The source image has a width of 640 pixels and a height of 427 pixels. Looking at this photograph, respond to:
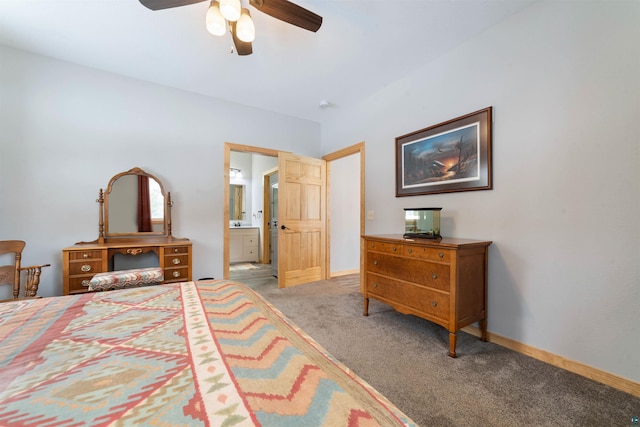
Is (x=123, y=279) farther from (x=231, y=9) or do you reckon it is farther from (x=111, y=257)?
(x=231, y=9)

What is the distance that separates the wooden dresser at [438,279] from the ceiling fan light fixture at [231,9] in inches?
83.9

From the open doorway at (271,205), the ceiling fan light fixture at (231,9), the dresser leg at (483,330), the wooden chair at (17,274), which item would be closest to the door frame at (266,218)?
the open doorway at (271,205)

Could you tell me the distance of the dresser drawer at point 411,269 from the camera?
207 cm

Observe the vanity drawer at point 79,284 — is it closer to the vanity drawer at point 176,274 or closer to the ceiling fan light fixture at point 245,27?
the vanity drawer at point 176,274

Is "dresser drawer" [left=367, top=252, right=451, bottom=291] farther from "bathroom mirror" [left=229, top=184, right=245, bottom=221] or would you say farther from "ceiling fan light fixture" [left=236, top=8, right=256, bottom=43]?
"bathroom mirror" [left=229, top=184, right=245, bottom=221]

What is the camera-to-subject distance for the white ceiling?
2.10 meters

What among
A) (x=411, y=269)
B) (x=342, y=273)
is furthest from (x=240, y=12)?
(x=342, y=273)

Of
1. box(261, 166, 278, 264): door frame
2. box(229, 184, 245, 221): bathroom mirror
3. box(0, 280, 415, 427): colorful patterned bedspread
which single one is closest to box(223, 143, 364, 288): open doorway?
box(261, 166, 278, 264): door frame

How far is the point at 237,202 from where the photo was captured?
659cm

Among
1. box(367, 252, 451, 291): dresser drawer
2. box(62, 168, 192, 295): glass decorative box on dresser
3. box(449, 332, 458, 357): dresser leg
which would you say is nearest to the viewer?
box(449, 332, 458, 357): dresser leg

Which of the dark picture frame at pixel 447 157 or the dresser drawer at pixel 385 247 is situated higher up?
the dark picture frame at pixel 447 157

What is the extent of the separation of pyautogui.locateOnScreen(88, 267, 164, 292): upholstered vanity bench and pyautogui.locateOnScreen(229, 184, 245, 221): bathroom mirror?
3.85 m

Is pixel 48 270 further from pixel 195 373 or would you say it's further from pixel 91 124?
pixel 195 373

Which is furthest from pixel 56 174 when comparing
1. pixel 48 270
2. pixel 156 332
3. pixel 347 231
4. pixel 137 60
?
pixel 347 231
